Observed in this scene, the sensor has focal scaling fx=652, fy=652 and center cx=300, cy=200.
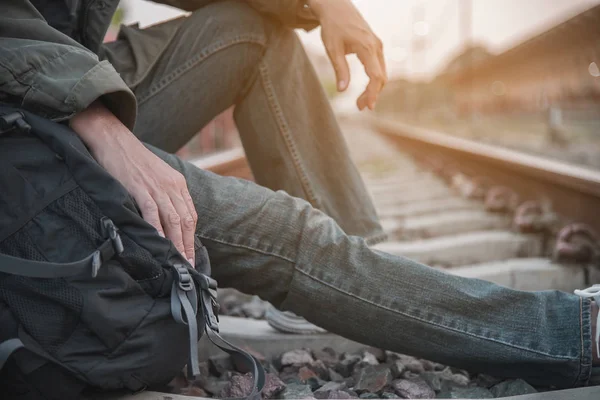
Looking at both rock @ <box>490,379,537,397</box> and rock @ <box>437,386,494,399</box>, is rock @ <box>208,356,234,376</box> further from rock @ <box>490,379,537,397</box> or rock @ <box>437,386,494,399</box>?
rock @ <box>490,379,537,397</box>

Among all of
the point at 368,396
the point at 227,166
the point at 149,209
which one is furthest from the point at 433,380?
the point at 227,166

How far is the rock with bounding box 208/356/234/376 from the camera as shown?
6.28 ft

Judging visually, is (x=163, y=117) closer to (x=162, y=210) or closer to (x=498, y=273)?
(x=162, y=210)

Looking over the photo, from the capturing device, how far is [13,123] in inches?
52.1

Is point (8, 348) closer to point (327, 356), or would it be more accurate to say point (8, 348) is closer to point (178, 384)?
point (178, 384)

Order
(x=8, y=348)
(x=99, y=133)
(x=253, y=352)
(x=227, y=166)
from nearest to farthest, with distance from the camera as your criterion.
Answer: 1. (x=8, y=348)
2. (x=99, y=133)
3. (x=253, y=352)
4. (x=227, y=166)

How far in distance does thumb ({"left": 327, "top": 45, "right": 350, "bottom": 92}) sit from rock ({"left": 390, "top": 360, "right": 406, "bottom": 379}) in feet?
2.83

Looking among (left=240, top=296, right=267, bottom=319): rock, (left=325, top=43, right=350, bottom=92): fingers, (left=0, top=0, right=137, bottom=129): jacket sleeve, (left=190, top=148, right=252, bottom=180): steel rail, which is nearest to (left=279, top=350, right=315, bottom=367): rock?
(left=240, top=296, right=267, bottom=319): rock

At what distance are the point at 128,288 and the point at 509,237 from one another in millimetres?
2627

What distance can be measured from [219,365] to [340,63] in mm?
1007

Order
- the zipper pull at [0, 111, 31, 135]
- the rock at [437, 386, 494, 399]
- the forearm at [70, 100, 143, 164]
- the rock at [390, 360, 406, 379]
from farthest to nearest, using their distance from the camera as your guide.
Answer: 1. the rock at [390, 360, 406, 379]
2. the rock at [437, 386, 494, 399]
3. the forearm at [70, 100, 143, 164]
4. the zipper pull at [0, 111, 31, 135]

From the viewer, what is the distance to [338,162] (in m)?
2.15

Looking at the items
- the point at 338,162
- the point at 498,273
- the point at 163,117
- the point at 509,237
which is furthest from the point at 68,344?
the point at 509,237

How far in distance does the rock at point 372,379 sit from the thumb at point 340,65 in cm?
87
